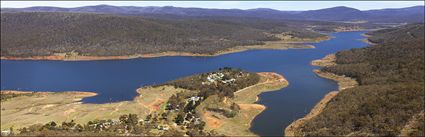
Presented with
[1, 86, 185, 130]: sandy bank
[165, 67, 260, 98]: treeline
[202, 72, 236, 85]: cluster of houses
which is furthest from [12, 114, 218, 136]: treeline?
[202, 72, 236, 85]: cluster of houses

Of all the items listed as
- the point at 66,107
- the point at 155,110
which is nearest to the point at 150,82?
the point at 66,107

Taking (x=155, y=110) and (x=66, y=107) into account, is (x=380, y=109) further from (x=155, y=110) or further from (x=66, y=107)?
(x=66, y=107)

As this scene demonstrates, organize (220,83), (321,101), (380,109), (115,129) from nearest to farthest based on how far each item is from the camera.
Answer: (115,129)
(380,109)
(321,101)
(220,83)

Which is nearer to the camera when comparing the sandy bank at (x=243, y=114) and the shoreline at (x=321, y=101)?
the shoreline at (x=321, y=101)

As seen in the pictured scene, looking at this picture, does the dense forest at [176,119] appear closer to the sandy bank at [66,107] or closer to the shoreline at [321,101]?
the sandy bank at [66,107]

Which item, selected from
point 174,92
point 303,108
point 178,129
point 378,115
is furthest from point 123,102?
point 378,115

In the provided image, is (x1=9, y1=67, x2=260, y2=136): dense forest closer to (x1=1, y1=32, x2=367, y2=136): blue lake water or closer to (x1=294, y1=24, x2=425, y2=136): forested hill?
(x1=1, y1=32, x2=367, y2=136): blue lake water

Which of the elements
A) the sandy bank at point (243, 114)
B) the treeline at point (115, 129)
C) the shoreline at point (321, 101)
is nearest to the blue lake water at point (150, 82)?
the shoreline at point (321, 101)

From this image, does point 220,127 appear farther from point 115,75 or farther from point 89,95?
point 115,75
